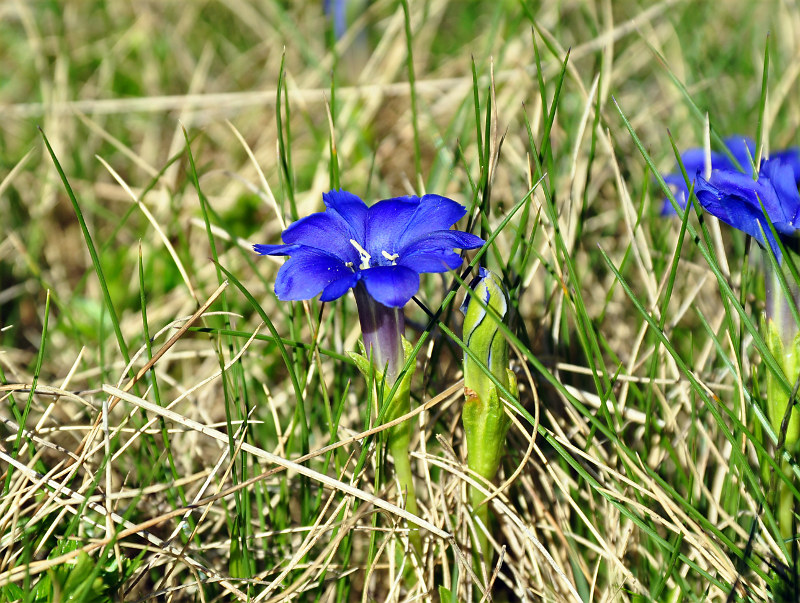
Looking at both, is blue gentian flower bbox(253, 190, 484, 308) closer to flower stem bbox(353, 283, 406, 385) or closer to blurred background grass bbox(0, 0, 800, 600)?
flower stem bbox(353, 283, 406, 385)

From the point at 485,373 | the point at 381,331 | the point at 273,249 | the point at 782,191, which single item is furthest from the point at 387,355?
the point at 782,191

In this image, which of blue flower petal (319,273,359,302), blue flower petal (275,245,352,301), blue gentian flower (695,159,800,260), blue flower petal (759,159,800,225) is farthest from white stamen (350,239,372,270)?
blue flower petal (759,159,800,225)

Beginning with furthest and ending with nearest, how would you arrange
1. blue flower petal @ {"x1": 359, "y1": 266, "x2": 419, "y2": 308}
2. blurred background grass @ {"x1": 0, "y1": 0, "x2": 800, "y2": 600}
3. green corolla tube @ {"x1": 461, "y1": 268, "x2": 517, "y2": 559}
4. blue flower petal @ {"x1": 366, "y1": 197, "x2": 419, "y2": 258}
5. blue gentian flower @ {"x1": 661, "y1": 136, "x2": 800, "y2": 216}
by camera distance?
blue gentian flower @ {"x1": 661, "y1": 136, "x2": 800, "y2": 216}
blurred background grass @ {"x1": 0, "y1": 0, "x2": 800, "y2": 600}
blue flower petal @ {"x1": 366, "y1": 197, "x2": 419, "y2": 258}
green corolla tube @ {"x1": 461, "y1": 268, "x2": 517, "y2": 559}
blue flower petal @ {"x1": 359, "y1": 266, "x2": 419, "y2": 308}

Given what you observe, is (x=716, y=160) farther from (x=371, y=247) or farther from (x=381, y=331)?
(x=381, y=331)

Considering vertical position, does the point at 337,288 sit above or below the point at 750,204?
below

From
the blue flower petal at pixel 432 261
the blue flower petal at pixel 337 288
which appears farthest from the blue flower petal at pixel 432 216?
the blue flower petal at pixel 337 288

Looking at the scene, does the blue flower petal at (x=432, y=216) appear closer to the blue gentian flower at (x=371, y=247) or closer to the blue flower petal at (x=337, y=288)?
the blue gentian flower at (x=371, y=247)
